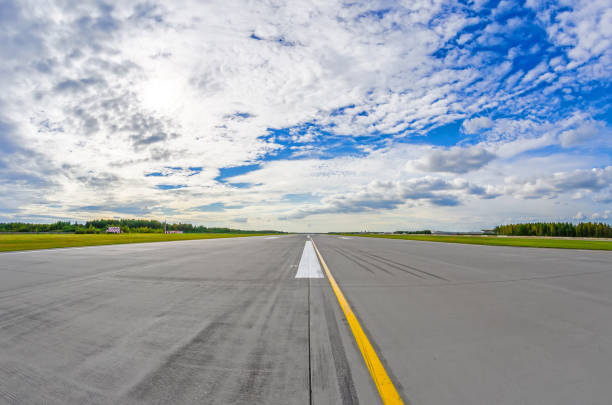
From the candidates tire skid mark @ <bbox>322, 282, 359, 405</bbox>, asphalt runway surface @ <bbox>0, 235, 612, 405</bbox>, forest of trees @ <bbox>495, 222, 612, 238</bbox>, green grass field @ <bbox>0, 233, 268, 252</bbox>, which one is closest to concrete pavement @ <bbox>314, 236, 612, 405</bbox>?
asphalt runway surface @ <bbox>0, 235, 612, 405</bbox>

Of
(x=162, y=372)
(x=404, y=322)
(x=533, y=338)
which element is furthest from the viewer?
(x=404, y=322)

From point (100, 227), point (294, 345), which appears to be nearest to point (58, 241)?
point (294, 345)

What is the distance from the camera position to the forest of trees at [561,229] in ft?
269

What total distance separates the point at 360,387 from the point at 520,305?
16.3 feet

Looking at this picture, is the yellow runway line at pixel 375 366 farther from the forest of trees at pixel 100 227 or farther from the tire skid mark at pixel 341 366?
the forest of trees at pixel 100 227

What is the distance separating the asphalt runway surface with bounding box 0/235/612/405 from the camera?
8.54 feet

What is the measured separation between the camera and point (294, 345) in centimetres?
363

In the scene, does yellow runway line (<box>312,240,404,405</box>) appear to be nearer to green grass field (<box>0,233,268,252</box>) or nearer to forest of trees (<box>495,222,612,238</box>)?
green grass field (<box>0,233,268,252</box>)

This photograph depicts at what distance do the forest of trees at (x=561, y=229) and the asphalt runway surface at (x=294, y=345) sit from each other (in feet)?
351

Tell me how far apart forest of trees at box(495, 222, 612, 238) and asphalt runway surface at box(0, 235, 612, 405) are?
351 ft

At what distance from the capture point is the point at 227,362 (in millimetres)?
3150

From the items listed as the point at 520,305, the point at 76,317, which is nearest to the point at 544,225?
the point at 520,305

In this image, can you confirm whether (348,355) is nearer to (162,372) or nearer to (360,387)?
(360,387)

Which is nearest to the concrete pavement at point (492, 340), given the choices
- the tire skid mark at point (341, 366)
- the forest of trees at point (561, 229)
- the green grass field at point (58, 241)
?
the tire skid mark at point (341, 366)
